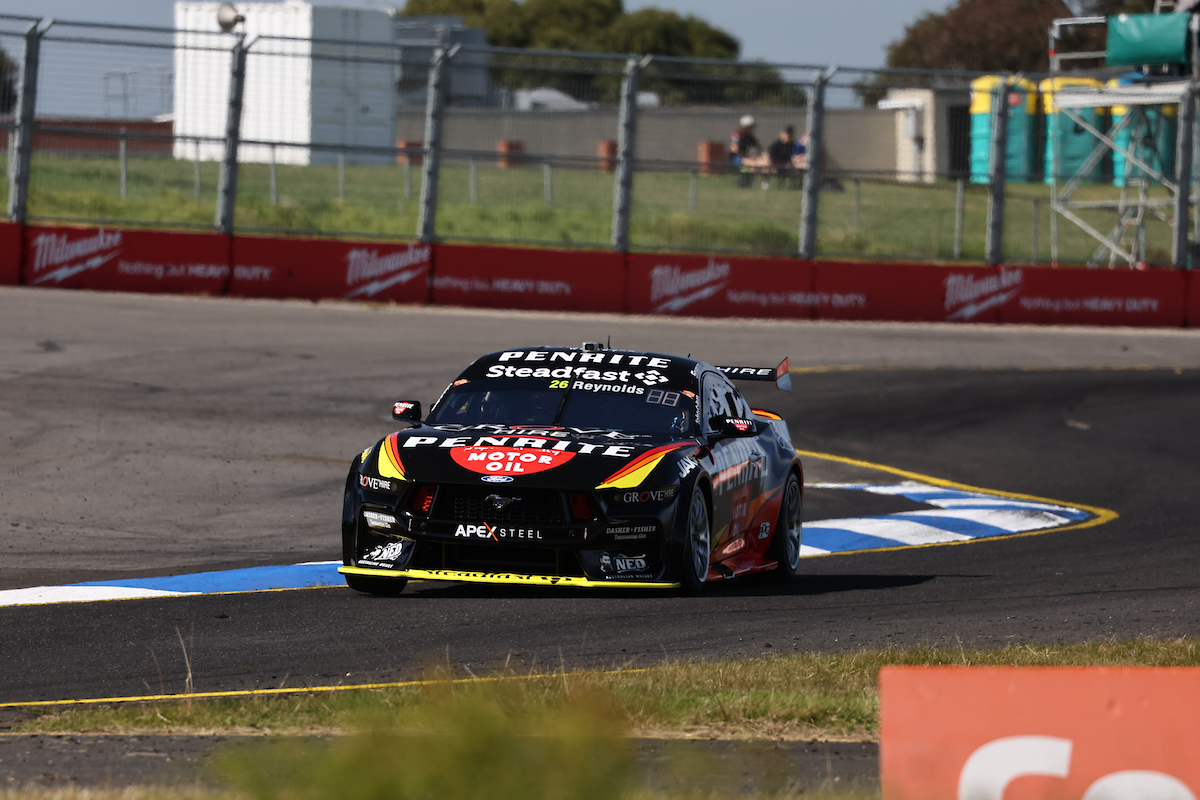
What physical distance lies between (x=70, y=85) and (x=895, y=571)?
15.1 m

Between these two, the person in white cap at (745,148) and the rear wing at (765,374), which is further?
the person in white cap at (745,148)

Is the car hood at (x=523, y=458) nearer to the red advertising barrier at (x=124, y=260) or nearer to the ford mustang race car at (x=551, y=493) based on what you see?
the ford mustang race car at (x=551, y=493)

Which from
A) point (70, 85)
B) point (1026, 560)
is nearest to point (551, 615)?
point (1026, 560)

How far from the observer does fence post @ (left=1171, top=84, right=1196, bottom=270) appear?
2720 cm

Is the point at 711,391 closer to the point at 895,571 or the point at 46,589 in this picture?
the point at 895,571

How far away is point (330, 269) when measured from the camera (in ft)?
77.2

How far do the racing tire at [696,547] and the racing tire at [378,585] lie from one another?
1.61 meters

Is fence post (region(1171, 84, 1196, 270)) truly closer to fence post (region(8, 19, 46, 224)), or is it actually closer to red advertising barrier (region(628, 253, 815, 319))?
red advertising barrier (region(628, 253, 815, 319))

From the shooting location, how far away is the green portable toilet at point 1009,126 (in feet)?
86.0

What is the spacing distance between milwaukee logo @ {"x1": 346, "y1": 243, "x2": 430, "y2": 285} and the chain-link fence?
0.30 meters

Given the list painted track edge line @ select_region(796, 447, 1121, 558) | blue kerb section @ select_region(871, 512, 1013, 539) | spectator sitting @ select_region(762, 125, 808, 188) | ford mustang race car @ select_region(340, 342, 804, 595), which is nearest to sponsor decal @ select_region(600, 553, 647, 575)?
ford mustang race car @ select_region(340, 342, 804, 595)

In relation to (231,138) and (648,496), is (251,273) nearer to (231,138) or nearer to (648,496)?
(231,138)

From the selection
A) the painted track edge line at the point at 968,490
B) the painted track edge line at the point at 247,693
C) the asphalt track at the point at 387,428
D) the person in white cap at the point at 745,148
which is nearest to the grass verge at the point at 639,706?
the painted track edge line at the point at 247,693

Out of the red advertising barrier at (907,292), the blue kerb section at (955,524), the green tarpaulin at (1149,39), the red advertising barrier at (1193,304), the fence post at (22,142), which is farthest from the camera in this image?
the green tarpaulin at (1149,39)
